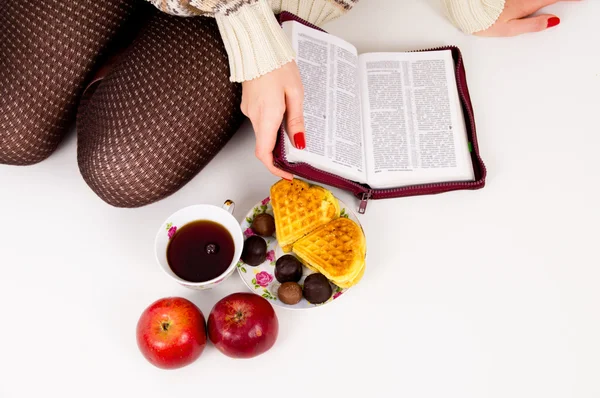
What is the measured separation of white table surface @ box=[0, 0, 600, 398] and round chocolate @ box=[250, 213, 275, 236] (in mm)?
95

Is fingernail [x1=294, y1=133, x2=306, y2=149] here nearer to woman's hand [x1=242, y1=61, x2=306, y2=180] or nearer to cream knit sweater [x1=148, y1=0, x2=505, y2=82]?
woman's hand [x1=242, y1=61, x2=306, y2=180]

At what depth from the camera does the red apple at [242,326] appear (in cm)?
77

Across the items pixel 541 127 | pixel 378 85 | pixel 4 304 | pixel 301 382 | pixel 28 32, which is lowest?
pixel 301 382

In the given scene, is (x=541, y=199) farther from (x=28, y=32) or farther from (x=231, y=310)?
(x=28, y=32)

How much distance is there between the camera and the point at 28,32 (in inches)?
33.6

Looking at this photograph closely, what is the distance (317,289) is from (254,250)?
13 centimetres

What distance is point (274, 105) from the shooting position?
0.77 meters

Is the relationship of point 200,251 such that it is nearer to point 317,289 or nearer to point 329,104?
point 317,289

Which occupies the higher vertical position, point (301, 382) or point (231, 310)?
point (231, 310)

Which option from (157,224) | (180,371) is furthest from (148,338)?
(157,224)

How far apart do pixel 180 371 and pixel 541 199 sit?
0.75 metres

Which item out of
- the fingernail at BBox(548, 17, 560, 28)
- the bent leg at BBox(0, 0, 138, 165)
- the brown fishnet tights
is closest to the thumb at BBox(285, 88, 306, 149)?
the brown fishnet tights

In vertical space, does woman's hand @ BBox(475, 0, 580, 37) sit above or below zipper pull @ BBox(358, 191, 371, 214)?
above

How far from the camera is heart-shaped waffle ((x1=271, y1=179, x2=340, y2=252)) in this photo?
0.84 m
